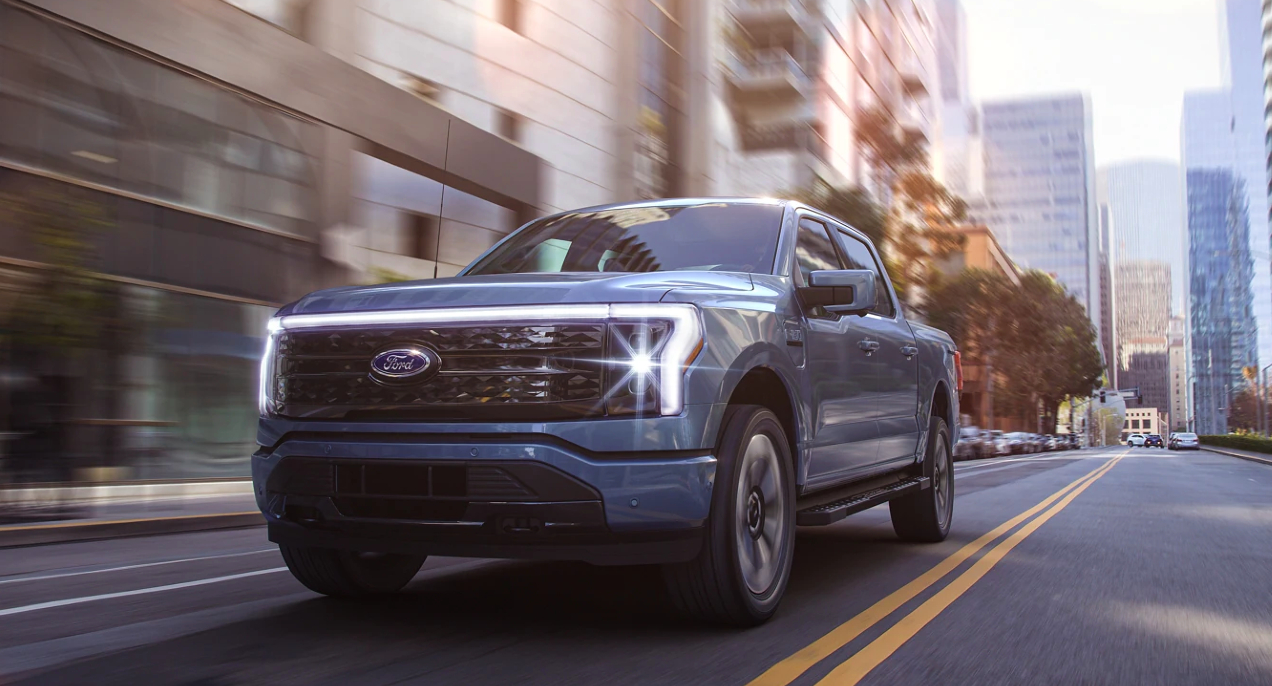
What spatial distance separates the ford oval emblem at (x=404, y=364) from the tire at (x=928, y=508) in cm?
432

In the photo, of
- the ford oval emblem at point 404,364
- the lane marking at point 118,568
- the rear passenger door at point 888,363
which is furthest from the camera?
the rear passenger door at point 888,363

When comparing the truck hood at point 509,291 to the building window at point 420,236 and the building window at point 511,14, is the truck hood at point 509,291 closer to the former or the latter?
the building window at point 420,236

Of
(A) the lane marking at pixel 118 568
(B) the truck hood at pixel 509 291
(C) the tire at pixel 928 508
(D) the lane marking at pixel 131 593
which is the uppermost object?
(B) the truck hood at pixel 509 291

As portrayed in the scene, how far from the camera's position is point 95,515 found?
1019cm

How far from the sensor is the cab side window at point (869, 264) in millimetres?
→ 6891

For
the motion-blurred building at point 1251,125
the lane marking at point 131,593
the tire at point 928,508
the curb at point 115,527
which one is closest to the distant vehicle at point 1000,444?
the tire at point 928,508

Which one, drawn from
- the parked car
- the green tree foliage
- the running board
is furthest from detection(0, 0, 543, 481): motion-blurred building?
the green tree foliage

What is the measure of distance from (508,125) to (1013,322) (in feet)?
122

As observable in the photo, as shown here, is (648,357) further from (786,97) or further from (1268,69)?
(1268,69)

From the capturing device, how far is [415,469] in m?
4.00

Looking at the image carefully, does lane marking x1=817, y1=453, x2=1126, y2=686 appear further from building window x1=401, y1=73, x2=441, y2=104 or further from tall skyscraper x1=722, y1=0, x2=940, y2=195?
tall skyscraper x1=722, y1=0, x2=940, y2=195

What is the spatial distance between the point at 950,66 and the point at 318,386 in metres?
73.5

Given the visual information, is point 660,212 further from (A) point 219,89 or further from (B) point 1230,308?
(B) point 1230,308

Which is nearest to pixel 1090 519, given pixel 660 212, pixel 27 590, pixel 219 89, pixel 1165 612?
pixel 1165 612
